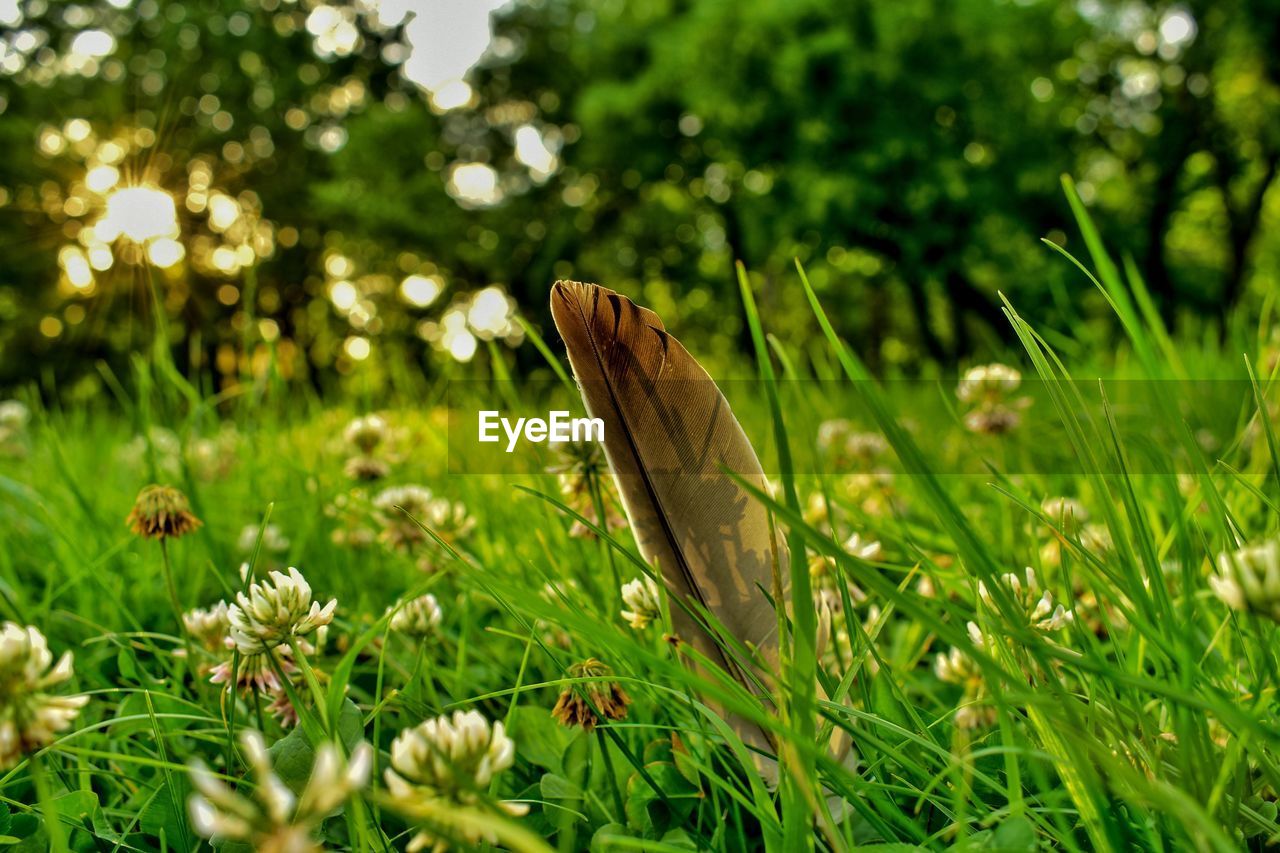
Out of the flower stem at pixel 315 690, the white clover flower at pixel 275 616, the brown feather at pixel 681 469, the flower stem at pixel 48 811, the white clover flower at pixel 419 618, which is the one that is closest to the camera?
the flower stem at pixel 48 811

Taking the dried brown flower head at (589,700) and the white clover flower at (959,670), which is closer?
the dried brown flower head at (589,700)

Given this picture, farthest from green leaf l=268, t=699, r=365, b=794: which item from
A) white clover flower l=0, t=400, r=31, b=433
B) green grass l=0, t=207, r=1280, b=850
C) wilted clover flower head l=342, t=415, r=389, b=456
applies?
white clover flower l=0, t=400, r=31, b=433

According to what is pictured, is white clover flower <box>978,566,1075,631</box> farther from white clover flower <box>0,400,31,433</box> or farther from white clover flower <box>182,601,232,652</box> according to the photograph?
white clover flower <box>0,400,31,433</box>

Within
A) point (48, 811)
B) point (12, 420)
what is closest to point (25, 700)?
point (48, 811)

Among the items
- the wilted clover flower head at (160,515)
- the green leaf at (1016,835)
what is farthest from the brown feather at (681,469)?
the wilted clover flower head at (160,515)

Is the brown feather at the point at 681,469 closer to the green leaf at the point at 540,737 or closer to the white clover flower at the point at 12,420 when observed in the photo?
the green leaf at the point at 540,737

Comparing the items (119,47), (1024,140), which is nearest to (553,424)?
(1024,140)

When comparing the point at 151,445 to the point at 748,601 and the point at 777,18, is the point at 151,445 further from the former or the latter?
the point at 777,18
